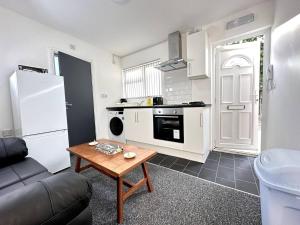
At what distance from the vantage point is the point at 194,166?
2088 millimetres

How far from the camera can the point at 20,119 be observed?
1.69 meters

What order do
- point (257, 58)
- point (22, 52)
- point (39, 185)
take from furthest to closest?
point (257, 58)
point (22, 52)
point (39, 185)

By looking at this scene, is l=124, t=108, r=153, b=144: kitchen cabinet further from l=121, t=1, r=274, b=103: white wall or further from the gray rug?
the gray rug

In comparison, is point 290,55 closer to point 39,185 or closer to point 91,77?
point 39,185

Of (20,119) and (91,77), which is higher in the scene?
(91,77)

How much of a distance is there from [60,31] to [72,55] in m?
0.44

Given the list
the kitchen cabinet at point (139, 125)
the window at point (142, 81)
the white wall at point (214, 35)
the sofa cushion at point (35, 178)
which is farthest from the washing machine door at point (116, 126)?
the sofa cushion at point (35, 178)

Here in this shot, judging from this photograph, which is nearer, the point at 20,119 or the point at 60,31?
the point at 20,119

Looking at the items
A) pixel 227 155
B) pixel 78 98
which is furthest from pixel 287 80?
pixel 78 98

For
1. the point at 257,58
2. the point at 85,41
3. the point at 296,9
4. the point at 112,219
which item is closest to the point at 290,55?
the point at 296,9

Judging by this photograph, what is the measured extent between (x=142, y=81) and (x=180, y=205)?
3009 mm

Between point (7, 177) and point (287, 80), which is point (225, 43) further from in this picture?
point (7, 177)

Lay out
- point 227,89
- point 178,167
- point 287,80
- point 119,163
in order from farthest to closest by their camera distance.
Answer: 1. point 227,89
2. point 178,167
3. point 287,80
4. point 119,163

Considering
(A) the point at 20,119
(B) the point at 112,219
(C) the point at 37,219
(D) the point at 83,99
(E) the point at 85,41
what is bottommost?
(B) the point at 112,219
